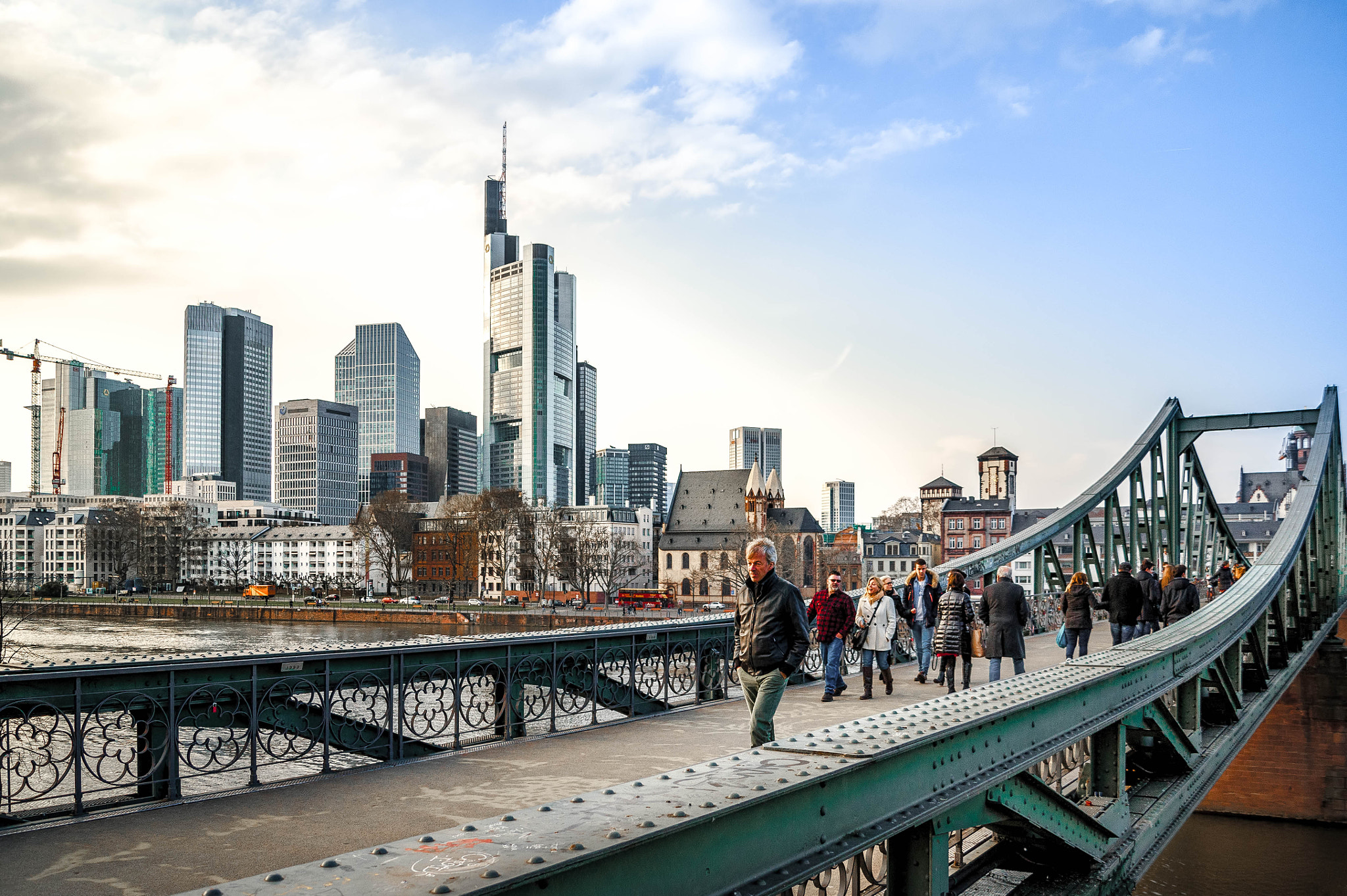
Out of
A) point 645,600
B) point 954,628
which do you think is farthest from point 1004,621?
point 645,600

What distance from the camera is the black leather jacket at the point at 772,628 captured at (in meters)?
6.72

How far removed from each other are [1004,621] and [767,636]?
595 centimetres

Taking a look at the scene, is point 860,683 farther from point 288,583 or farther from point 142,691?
point 288,583

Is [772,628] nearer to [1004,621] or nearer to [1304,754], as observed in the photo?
[1004,621]

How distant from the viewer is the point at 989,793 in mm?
4352

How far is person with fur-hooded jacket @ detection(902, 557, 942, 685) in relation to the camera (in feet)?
43.3

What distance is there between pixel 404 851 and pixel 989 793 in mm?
2896

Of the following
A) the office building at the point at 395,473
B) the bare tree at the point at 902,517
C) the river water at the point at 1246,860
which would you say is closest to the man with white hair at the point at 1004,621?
the river water at the point at 1246,860

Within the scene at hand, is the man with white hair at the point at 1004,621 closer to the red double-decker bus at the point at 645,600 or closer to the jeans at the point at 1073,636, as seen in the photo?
the jeans at the point at 1073,636

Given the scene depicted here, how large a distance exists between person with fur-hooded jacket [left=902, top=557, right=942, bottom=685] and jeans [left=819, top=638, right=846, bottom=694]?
2.08m

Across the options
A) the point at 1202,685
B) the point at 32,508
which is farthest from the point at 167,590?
the point at 1202,685

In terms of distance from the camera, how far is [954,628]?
11898 mm

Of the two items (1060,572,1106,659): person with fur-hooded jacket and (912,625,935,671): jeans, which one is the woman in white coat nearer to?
(912,625,935,671): jeans

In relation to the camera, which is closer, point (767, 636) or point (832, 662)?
point (767, 636)
